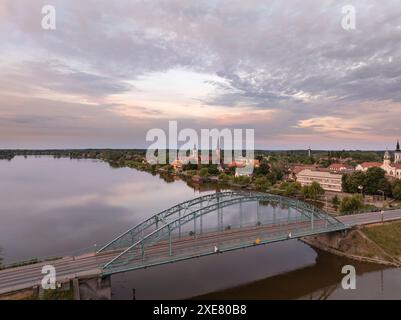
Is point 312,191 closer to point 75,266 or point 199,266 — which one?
point 199,266

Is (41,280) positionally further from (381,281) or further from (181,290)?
(381,281)

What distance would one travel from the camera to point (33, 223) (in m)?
40.6

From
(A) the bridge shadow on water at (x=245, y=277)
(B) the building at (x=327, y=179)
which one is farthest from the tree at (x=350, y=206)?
(B) the building at (x=327, y=179)

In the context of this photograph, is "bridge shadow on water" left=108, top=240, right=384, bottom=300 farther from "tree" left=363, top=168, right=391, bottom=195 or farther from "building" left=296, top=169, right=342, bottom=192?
"building" left=296, top=169, right=342, bottom=192

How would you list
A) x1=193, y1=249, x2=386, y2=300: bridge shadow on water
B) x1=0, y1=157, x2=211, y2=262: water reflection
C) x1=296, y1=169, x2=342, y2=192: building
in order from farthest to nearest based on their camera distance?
x1=296, y1=169, x2=342, y2=192: building < x1=0, y1=157, x2=211, y2=262: water reflection < x1=193, y1=249, x2=386, y2=300: bridge shadow on water

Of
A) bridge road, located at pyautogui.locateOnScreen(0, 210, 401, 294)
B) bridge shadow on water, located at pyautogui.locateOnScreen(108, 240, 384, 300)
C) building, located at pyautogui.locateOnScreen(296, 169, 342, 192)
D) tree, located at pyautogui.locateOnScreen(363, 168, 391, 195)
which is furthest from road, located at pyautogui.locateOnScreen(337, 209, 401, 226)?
building, located at pyautogui.locateOnScreen(296, 169, 342, 192)

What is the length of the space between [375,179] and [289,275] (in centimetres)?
3653

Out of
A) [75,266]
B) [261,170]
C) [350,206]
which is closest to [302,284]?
[75,266]

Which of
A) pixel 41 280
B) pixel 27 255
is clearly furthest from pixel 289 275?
pixel 27 255

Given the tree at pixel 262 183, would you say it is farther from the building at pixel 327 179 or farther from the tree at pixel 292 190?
the building at pixel 327 179

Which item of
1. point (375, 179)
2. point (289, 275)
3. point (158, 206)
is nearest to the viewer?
point (289, 275)

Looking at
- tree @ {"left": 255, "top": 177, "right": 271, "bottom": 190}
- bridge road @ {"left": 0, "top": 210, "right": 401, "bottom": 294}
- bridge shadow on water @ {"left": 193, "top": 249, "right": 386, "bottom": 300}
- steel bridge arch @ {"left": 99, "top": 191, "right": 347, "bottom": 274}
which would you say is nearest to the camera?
bridge road @ {"left": 0, "top": 210, "right": 401, "bottom": 294}

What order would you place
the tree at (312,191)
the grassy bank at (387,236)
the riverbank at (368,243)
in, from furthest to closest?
the tree at (312,191) < the grassy bank at (387,236) < the riverbank at (368,243)

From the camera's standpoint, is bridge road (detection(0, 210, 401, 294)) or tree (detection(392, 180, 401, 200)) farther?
tree (detection(392, 180, 401, 200))
